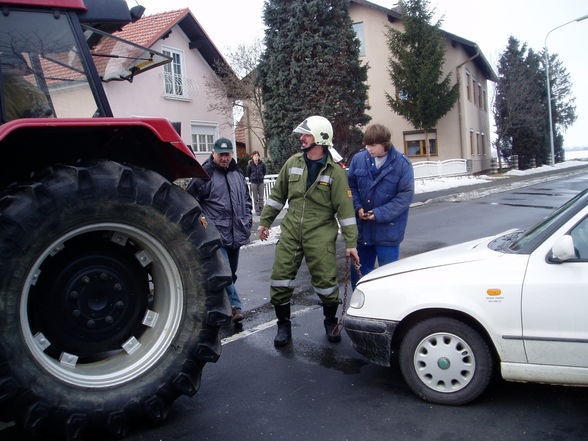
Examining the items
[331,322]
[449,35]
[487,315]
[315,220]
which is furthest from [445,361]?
[449,35]

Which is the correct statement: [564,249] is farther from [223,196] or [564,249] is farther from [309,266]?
[223,196]

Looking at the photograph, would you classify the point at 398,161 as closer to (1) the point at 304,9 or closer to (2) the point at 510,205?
(2) the point at 510,205

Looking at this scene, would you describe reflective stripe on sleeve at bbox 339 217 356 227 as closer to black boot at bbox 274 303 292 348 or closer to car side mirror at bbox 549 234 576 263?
black boot at bbox 274 303 292 348

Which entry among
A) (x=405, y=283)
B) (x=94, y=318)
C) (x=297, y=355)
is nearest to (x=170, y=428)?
(x=94, y=318)

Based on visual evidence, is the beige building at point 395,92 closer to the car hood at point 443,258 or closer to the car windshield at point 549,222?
the car hood at point 443,258

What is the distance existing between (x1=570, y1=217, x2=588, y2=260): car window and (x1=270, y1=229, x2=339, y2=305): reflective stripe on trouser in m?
1.96

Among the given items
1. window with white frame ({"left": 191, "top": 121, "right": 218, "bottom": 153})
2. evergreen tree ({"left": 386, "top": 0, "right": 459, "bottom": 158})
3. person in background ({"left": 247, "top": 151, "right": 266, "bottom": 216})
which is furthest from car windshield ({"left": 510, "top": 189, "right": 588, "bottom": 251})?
evergreen tree ({"left": 386, "top": 0, "right": 459, "bottom": 158})

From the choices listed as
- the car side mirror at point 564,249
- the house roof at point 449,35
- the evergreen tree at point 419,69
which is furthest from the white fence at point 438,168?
the car side mirror at point 564,249

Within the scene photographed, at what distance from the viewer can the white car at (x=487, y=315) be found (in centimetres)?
310

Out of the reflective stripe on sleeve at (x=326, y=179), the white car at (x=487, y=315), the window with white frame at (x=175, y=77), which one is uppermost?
the window with white frame at (x=175, y=77)

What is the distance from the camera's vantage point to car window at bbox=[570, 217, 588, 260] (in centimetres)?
315

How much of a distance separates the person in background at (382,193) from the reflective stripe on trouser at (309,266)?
1.76ft

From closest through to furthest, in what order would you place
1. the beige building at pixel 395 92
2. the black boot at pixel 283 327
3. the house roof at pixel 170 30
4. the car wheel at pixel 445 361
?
the car wheel at pixel 445 361
the black boot at pixel 283 327
the house roof at pixel 170 30
the beige building at pixel 395 92

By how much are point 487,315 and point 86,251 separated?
246cm
